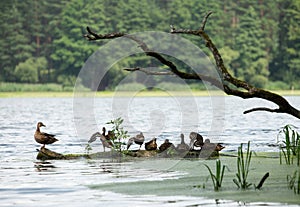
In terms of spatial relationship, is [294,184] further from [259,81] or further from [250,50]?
[250,50]

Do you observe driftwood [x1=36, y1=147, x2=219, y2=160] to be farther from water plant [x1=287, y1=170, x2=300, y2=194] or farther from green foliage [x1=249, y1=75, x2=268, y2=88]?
green foliage [x1=249, y1=75, x2=268, y2=88]

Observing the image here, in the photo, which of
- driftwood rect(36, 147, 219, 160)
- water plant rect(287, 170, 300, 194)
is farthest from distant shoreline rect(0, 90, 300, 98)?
water plant rect(287, 170, 300, 194)

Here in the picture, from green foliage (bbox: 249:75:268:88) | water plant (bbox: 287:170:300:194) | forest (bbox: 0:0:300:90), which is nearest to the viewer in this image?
water plant (bbox: 287:170:300:194)

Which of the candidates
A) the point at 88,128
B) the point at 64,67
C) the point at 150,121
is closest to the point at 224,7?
the point at 64,67

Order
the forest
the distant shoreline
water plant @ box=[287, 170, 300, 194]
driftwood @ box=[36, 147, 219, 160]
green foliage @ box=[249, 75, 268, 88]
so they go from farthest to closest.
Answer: the forest, green foliage @ box=[249, 75, 268, 88], the distant shoreline, driftwood @ box=[36, 147, 219, 160], water plant @ box=[287, 170, 300, 194]

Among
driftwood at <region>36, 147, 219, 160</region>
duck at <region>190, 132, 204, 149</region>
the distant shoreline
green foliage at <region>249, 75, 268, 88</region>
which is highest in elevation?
green foliage at <region>249, 75, 268, 88</region>

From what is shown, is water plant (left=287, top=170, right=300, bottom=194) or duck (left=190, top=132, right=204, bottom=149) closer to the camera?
water plant (left=287, top=170, right=300, bottom=194)

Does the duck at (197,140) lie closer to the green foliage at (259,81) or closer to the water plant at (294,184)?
the water plant at (294,184)

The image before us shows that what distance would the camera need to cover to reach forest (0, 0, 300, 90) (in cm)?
7362

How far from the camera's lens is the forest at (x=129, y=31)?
73.6 m

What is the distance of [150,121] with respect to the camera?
3356 cm

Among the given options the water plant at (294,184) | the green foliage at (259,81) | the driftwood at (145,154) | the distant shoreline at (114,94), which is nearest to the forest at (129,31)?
the green foliage at (259,81)

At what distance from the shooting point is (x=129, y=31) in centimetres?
7756

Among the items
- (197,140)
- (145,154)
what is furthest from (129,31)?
(145,154)
